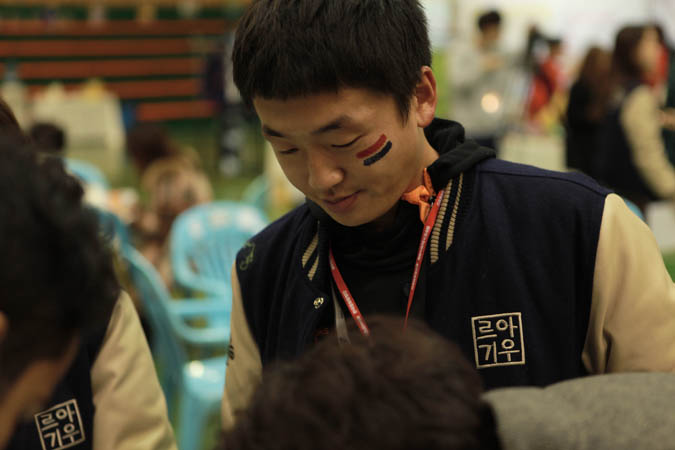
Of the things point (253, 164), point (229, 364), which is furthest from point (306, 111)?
point (253, 164)

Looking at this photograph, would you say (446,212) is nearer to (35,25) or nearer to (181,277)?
(181,277)

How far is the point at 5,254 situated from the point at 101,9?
15.6 metres

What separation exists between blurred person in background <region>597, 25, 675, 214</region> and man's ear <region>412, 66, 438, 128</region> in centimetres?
307

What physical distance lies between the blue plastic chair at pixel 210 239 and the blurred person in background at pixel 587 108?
261cm

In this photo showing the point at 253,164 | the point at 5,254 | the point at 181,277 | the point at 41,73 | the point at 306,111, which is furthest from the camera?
the point at 41,73

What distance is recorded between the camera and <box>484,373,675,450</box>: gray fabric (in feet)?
1.87

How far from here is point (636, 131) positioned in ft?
12.7

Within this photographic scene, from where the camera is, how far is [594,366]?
3.53ft

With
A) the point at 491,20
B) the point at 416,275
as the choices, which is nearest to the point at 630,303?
the point at 416,275

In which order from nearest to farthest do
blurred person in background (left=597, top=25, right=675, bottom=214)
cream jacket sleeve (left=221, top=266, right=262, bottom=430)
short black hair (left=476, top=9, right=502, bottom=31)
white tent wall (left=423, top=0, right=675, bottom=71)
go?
1. cream jacket sleeve (left=221, top=266, right=262, bottom=430)
2. blurred person in background (left=597, top=25, right=675, bottom=214)
3. short black hair (left=476, top=9, right=502, bottom=31)
4. white tent wall (left=423, top=0, right=675, bottom=71)

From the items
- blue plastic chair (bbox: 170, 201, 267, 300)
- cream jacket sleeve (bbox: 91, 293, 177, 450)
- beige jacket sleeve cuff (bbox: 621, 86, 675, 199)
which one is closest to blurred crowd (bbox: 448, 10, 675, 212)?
beige jacket sleeve cuff (bbox: 621, 86, 675, 199)

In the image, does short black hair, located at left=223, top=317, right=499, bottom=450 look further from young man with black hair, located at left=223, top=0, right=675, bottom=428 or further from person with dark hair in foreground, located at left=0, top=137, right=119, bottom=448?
young man with black hair, located at left=223, top=0, right=675, bottom=428

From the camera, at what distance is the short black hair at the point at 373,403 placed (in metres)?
0.53

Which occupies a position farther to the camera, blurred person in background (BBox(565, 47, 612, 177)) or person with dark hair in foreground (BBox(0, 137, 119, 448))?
blurred person in background (BBox(565, 47, 612, 177))
